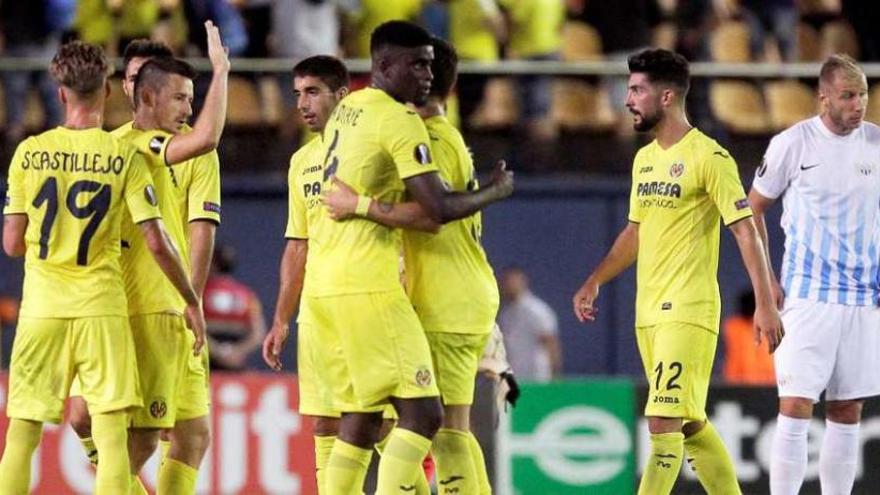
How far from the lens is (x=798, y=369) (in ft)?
33.3

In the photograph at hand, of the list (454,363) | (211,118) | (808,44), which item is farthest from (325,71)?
(808,44)

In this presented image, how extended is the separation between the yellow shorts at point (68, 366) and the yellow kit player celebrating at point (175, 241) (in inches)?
15.8

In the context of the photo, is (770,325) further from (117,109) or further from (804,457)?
(117,109)

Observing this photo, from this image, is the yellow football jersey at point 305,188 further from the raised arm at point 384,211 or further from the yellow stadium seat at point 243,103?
the yellow stadium seat at point 243,103

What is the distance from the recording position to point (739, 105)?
1855 centimetres

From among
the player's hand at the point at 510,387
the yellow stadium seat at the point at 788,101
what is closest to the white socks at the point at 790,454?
the player's hand at the point at 510,387

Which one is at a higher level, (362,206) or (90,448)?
(362,206)

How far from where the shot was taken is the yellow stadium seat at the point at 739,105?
1838cm

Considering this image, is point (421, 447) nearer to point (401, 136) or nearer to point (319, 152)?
point (401, 136)

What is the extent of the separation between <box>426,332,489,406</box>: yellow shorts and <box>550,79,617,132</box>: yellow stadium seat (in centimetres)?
911

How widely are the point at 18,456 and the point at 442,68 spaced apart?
2525 mm

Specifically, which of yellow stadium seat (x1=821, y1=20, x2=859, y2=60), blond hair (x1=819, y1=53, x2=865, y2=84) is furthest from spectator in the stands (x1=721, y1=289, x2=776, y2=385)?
blond hair (x1=819, y1=53, x2=865, y2=84)

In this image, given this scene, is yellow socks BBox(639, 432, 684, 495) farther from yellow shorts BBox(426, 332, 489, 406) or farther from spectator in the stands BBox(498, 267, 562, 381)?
spectator in the stands BBox(498, 267, 562, 381)

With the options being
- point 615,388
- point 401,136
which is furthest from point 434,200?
point 615,388
